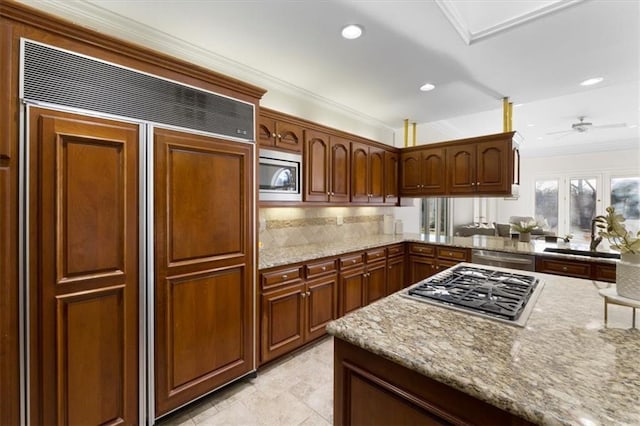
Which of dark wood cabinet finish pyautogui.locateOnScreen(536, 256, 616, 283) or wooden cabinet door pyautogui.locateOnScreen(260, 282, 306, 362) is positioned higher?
dark wood cabinet finish pyautogui.locateOnScreen(536, 256, 616, 283)

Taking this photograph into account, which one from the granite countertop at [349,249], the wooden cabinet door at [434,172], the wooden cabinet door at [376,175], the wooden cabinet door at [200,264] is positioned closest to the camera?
the wooden cabinet door at [200,264]

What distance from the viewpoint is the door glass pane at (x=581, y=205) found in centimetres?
723

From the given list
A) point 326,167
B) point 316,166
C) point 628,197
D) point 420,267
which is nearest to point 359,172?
point 326,167

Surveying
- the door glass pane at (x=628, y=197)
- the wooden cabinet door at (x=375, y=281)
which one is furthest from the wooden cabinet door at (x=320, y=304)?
the door glass pane at (x=628, y=197)

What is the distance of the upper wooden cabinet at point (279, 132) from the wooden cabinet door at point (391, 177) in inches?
62.7

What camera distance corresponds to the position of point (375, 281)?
3375mm

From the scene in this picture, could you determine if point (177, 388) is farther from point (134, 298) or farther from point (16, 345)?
point (16, 345)

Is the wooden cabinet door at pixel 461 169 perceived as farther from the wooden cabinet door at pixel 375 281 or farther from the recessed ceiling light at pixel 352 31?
the recessed ceiling light at pixel 352 31

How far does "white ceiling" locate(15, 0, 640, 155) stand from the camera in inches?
73.7

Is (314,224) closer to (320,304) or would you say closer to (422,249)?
(320,304)

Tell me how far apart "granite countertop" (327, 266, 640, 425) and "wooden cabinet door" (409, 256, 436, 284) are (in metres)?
2.37

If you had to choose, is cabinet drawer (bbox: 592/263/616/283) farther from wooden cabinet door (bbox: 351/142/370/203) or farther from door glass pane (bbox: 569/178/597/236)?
door glass pane (bbox: 569/178/597/236)

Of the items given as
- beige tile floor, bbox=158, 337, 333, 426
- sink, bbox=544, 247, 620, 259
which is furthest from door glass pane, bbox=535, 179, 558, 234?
beige tile floor, bbox=158, 337, 333, 426

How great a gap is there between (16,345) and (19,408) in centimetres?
29
